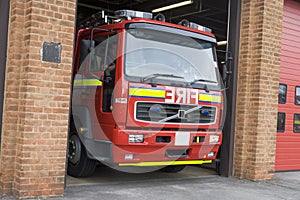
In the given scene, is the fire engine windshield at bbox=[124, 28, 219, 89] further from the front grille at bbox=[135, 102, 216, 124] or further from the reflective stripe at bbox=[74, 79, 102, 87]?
the reflective stripe at bbox=[74, 79, 102, 87]

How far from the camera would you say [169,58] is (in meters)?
7.32

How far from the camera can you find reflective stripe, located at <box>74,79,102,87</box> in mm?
7234

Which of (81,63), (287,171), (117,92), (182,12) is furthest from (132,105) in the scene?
(182,12)

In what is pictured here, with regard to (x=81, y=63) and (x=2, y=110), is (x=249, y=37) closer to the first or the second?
(x=81, y=63)

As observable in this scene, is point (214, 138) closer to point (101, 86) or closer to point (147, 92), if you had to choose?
point (147, 92)

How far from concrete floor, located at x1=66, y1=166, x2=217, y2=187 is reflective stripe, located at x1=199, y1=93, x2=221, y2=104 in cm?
189

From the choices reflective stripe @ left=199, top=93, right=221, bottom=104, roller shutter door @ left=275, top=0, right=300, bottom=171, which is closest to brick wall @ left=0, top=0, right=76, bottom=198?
reflective stripe @ left=199, top=93, right=221, bottom=104

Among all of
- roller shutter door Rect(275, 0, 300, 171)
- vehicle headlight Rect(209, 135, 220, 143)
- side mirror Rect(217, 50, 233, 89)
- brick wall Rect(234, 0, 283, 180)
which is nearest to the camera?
vehicle headlight Rect(209, 135, 220, 143)

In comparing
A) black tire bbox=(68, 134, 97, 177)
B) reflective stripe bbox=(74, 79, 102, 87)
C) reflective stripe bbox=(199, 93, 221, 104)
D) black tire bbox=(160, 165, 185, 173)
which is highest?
reflective stripe bbox=(74, 79, 102, 87)

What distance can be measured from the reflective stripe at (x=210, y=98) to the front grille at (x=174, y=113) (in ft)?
0.45

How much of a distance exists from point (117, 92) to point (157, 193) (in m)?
1.83

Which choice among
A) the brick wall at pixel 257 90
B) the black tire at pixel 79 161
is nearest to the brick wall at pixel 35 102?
the black tire at pixel 79 161

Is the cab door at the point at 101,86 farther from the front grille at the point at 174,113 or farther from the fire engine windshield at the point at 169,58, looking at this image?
the front grille at the point at 174,113

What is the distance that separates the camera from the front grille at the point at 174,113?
22.5ft
